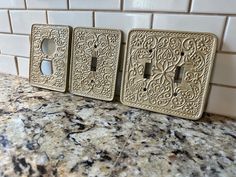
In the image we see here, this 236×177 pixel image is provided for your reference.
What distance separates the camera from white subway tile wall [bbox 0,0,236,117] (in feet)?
1.53

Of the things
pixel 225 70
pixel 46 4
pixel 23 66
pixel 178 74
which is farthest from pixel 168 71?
pixel 23 66

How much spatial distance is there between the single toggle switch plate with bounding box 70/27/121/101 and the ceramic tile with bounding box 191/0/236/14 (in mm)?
190

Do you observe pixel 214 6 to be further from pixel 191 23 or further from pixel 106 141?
pixel 106 141

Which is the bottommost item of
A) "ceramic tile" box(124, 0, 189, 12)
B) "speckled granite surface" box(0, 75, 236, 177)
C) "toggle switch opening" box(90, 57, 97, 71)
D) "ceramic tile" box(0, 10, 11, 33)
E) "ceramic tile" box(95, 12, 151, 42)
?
"speckled granite surface" box(0, 75, 236, 177)

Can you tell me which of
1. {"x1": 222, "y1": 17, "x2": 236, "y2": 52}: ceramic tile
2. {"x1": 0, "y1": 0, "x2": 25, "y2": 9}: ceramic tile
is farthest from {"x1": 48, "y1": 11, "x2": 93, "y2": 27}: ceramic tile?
{"x1": 222, "y1": 17, "x2": 236, "y2": 52}: ceramic tile

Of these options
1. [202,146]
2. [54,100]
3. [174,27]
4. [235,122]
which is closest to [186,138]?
[202,146]

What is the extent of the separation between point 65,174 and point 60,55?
37 cm

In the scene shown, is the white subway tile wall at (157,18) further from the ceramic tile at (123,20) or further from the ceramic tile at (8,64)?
the ceramic tile at (8,64)

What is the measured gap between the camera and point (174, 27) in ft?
1.65

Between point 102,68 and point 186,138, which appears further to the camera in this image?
point 102,68

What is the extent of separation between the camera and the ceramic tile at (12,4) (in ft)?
2.18

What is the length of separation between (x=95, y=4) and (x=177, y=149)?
41 centimetres

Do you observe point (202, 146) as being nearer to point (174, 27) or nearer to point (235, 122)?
point (235, 122)

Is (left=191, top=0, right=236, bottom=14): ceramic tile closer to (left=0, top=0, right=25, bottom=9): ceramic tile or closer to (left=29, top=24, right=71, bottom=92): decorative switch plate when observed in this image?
(left=29, top=24, right=71, bottom=92): decorative switch plate
